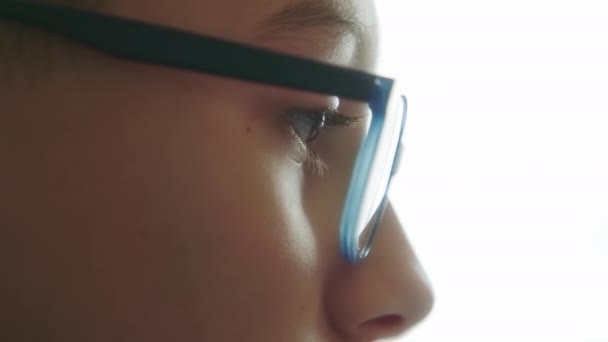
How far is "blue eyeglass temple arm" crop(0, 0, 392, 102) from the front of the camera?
410 mm

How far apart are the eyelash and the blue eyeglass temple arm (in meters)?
0.04

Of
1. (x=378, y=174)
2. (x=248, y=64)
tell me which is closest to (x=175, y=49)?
(x=248, y=64)

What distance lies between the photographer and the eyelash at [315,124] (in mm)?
481

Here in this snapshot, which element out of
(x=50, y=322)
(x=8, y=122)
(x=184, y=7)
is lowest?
(x=50, y=322)

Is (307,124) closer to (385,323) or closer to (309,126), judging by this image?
(309,126)

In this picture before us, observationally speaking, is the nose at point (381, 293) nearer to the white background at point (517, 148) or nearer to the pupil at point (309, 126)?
the pupil at point (309, 126)

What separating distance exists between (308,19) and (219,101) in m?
0.10

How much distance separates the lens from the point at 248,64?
1.42ft

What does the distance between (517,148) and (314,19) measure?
725mm

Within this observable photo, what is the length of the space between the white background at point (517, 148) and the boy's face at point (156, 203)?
646 millimetres

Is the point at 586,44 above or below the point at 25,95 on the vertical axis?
above

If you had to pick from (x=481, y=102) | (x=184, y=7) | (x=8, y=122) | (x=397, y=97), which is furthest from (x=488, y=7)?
(x=8, y=122)

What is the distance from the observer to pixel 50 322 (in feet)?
1.37

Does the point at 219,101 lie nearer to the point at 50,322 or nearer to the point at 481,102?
the point at 50,322
